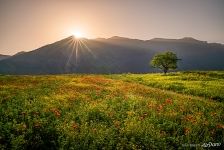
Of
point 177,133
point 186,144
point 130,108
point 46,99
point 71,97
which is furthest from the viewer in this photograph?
point 71,97

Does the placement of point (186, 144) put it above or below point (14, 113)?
below

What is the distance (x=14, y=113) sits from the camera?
15438 mm

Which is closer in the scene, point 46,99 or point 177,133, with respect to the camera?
point 177,133

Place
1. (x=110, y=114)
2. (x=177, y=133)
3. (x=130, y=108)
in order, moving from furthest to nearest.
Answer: (x=130, y=108)
(x=110, y=114)
(x=177, y=133)

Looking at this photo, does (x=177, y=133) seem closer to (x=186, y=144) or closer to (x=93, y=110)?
(x=186, y=144)

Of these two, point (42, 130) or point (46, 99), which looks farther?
point (46, 99)

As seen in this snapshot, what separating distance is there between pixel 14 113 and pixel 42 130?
2758 mm

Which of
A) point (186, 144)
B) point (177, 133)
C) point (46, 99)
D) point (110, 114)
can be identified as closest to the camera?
point (186, 144)

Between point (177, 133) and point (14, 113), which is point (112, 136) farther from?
point (14, 113)

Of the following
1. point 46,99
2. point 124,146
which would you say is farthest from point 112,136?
point 46,99

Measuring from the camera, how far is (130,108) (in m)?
19.5

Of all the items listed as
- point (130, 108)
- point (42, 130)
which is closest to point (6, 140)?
point (42, 130)

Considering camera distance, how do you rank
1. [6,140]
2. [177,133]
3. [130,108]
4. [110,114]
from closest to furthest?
[6,140] → [177,133] → [110,114] → [130,108]

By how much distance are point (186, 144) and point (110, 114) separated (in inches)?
194
